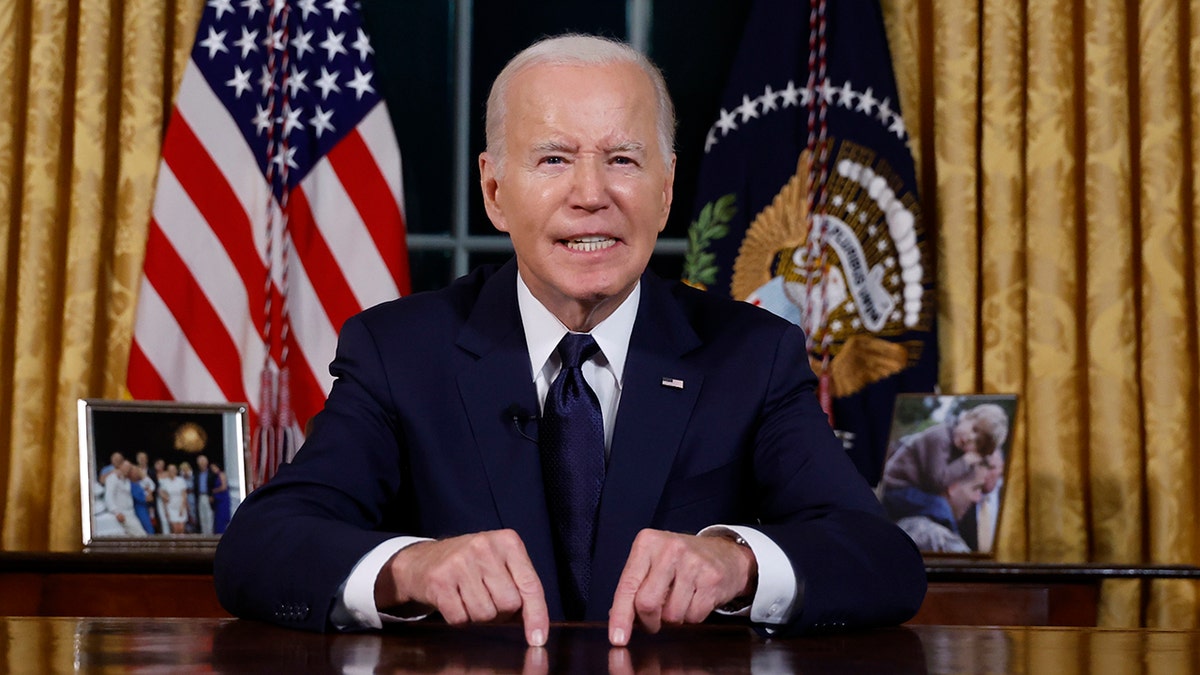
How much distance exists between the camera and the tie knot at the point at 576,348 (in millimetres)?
1980

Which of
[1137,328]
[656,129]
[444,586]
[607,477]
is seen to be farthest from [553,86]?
[1137,328]

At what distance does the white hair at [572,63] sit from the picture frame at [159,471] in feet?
4.43

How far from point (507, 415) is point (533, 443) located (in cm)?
7

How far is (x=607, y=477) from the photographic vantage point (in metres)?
1.86

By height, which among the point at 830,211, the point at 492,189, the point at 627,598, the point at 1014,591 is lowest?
the point at 1014,591

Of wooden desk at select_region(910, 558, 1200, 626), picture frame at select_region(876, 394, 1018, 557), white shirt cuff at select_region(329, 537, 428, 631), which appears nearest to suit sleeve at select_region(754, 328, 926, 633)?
white shirt cuff at select_region(329, 537, 428, 631)

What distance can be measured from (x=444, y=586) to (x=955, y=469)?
196cm

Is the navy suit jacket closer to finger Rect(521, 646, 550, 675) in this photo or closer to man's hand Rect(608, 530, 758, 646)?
man's hand Rect(608, 530, 758, 646)

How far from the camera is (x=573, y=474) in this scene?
188 cm

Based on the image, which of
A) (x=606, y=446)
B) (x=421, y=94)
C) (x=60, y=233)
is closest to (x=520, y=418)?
(x=606, y=446)

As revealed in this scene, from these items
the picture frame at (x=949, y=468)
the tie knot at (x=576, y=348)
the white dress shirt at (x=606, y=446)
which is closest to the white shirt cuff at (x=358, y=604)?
the white dress shirt at (x=606, y=446)

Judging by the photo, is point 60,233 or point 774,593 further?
point 60,233

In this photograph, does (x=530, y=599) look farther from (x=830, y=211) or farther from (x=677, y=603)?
(x=830, y=211)

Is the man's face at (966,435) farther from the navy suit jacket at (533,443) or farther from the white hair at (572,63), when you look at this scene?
the white hair at (572,63)
